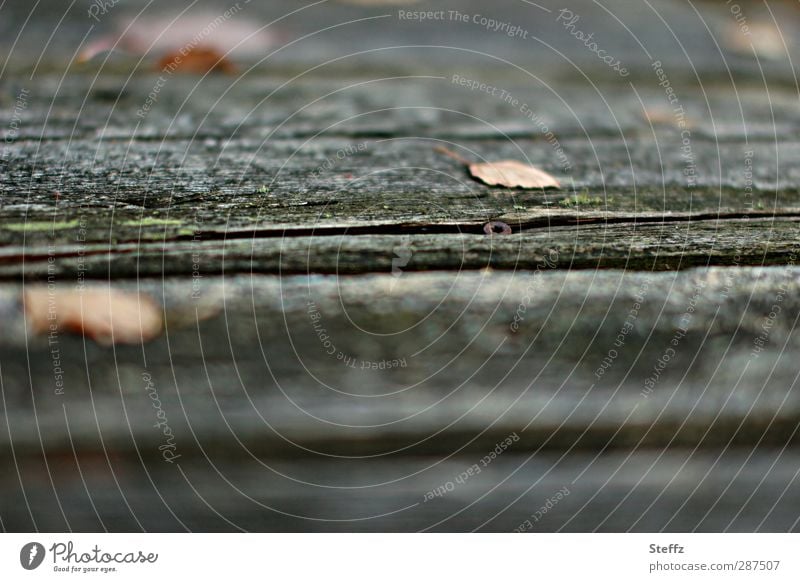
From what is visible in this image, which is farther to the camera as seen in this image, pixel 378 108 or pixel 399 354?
pixel 378 108

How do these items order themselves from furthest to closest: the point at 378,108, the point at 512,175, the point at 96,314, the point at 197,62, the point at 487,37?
the point at 487,37, the point at 197,62, the point at 378,108, the point at 512,175, the point at 96,314

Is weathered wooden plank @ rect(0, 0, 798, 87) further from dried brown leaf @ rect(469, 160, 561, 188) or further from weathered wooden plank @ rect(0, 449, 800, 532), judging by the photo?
weathered wooden plank @ rect(0, 449, 800, 532)

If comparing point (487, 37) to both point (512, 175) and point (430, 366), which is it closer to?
point (512, 175)

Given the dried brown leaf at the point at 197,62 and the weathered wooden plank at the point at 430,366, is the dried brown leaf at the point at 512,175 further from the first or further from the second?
the dried brown leaf at the point at 197,62

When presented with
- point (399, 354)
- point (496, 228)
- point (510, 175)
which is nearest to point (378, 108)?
point (510, 175)

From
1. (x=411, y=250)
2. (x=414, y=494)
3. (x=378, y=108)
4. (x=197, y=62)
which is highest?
(x=197, y=62)

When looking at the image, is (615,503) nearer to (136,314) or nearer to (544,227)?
(544,227)
